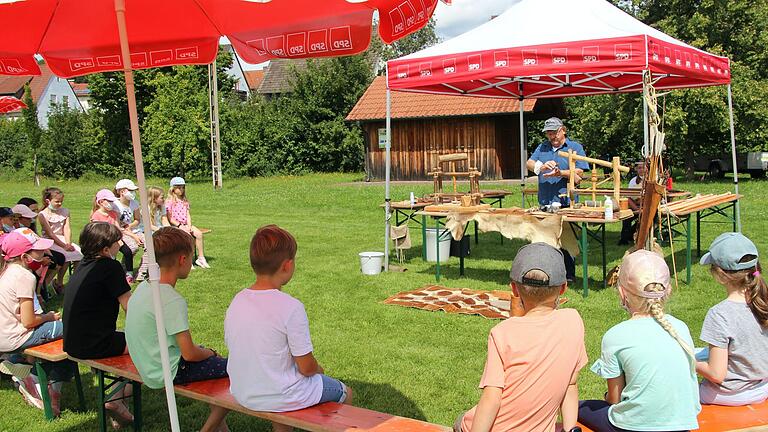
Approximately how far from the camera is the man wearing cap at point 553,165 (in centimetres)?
834

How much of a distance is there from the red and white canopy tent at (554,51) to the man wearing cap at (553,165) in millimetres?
733

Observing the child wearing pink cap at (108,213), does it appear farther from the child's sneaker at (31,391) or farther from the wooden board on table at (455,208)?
the wooden board on table at (455,208)

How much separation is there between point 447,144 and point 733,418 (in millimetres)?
23620

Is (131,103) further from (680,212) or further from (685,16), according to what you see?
(685,16)

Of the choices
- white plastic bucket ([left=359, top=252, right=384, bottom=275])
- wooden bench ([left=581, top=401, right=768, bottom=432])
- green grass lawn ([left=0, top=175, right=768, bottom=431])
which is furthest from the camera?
white plastic bucket ([left=359, top=252, right=384, bottom=275])

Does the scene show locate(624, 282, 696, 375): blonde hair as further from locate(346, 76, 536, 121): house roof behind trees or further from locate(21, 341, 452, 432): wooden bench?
locate(346, 76, 536, 121): house roof behind trees

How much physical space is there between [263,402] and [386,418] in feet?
2.05

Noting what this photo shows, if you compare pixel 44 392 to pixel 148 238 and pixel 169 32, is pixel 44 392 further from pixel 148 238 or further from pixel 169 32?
pixel 169 32

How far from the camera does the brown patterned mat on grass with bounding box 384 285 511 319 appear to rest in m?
7.12

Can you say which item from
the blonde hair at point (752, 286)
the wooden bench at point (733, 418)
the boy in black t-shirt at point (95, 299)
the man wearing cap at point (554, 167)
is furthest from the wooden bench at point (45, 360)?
the man wearing cap at point (554, 167)

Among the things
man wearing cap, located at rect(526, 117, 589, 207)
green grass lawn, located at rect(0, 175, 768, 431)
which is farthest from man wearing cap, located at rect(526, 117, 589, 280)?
green grass lawn, located at rect(0, 175, 768, 431)

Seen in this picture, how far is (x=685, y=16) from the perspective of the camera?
24.5m

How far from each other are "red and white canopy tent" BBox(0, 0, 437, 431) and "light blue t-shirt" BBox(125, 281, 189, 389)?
0.50 metres

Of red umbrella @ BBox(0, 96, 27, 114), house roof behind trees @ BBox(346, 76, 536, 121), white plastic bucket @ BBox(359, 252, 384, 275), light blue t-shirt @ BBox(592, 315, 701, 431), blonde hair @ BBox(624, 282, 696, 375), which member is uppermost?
house roof behind trees @ BBox(346, 76, 536, 121)
